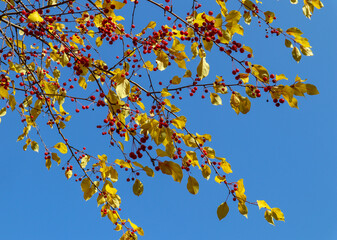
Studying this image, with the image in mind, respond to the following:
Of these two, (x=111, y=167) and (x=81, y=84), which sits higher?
(x=81, y=84)

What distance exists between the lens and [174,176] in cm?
240

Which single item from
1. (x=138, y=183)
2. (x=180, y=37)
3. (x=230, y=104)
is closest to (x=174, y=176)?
(x=138, y=183)

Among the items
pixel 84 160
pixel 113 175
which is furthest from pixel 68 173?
pixel 113 175

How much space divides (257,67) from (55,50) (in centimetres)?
252

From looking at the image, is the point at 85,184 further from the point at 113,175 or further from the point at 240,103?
the point at 240,103

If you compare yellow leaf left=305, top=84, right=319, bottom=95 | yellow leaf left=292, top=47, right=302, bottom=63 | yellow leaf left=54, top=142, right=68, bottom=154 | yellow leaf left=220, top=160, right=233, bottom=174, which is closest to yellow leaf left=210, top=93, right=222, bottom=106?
yellow leaf left=220, top=160, right=233, bottom=174

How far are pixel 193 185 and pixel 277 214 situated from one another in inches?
37.2

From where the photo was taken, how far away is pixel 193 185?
2586 mm

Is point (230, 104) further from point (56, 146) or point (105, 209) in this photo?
point (56, 146)

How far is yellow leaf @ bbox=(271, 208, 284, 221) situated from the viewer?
2.82 m

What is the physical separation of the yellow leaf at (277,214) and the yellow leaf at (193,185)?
87cm

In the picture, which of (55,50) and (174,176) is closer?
(174,176)

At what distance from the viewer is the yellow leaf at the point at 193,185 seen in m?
2.58

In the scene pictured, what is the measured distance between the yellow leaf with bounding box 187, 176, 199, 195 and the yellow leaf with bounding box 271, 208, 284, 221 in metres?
0.87
